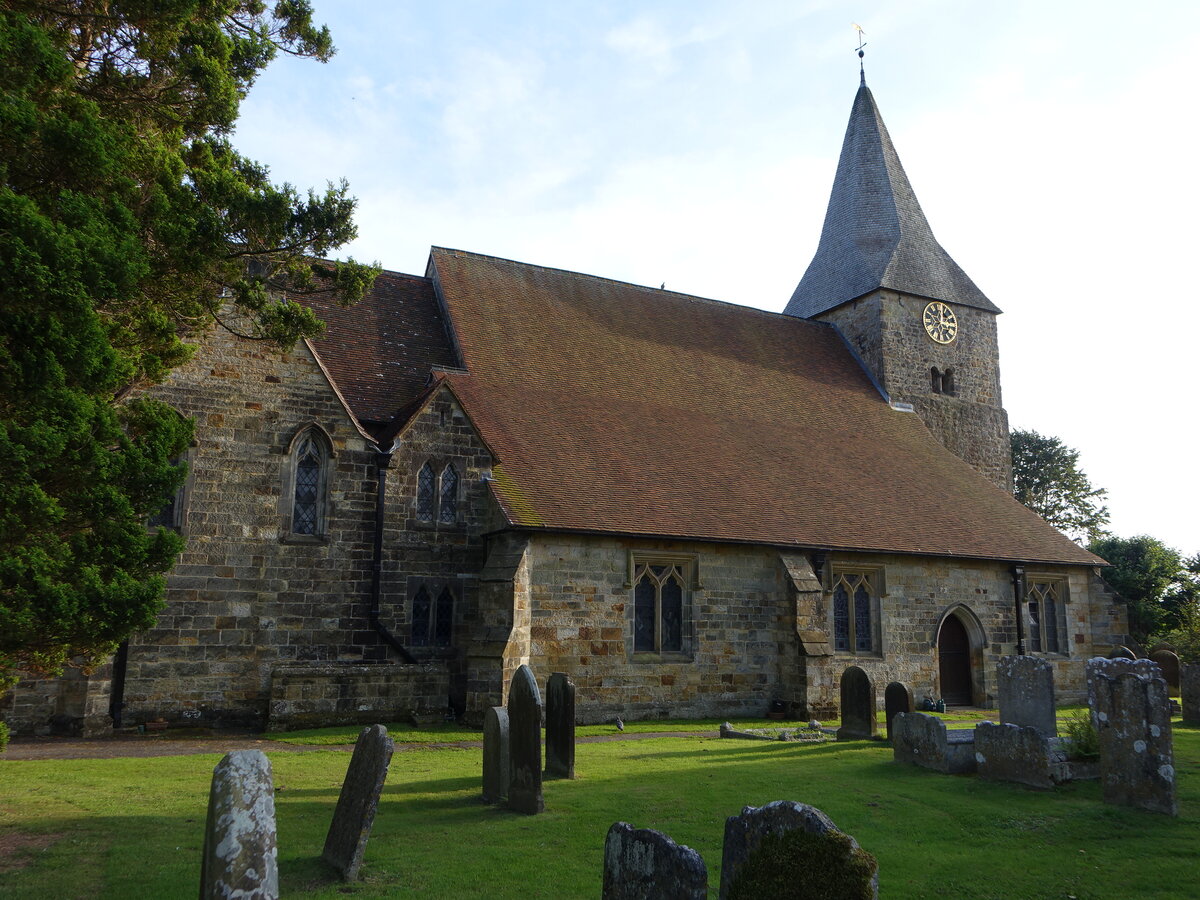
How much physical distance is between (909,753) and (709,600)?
6861 mm

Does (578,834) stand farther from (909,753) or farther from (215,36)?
(215,36)

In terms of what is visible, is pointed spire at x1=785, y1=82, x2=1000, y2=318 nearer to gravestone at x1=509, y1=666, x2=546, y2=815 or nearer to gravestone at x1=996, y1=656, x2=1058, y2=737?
gravestone at x1=996, y1=656, x2=1058, y2=737

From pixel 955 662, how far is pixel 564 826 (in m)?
16.0

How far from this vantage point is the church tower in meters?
27.4

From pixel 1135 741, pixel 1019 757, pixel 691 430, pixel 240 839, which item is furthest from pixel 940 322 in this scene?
pixel 240 839

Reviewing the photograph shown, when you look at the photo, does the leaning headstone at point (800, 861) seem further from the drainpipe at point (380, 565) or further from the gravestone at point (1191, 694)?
the gravestone at point (1191, 694)

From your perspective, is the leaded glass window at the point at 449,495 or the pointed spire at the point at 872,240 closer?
the leaded glass window at the point at 449,495

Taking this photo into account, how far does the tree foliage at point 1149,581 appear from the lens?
99.5ft

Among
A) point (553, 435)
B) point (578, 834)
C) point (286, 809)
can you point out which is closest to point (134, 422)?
point (286, 809)

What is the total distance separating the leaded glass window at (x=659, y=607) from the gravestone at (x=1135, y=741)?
9.23 metres

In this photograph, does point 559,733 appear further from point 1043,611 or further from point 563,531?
point 1043,611

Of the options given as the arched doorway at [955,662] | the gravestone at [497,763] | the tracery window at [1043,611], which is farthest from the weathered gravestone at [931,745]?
the tracery window at [1043,611]

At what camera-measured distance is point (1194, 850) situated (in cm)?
746

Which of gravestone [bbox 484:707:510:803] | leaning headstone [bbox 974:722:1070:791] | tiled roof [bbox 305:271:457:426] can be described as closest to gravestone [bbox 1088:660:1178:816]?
leaning headstone [bbox 974:722:1070:791]
